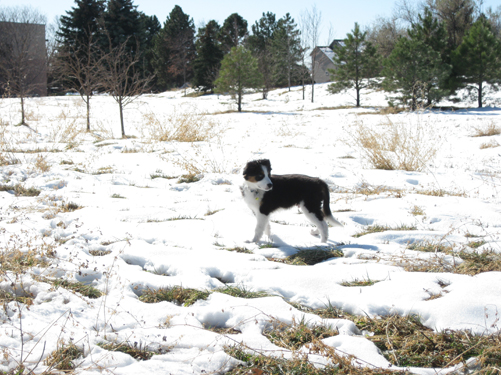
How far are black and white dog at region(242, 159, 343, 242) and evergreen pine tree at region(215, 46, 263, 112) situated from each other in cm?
2748

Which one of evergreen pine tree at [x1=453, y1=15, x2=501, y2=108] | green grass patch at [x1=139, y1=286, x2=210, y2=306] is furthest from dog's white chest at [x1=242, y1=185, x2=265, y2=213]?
evergreen pine tree at [x1=453, y1=15, x2=501, y2=108]

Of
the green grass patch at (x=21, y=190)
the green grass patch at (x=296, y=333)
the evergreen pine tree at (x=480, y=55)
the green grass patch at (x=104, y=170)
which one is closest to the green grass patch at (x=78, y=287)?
the green grass patch at (x=296, y=333)

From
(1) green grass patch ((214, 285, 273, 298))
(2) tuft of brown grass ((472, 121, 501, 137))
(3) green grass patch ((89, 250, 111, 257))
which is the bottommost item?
(1) green grass patch ((214, 285, 273, 298))

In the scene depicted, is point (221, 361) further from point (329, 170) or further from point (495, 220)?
point (329, 170)

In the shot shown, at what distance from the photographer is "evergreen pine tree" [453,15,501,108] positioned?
24.2m

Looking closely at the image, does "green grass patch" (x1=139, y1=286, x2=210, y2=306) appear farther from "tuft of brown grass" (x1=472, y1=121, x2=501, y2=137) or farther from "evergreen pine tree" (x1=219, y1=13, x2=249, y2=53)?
"evergreen pine tree" (x1=219, y1=13, x2=249, y2=53)

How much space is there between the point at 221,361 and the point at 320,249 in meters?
2.15

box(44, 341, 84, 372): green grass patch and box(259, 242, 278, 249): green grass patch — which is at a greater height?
box(259, 242, 278, 249): green grass patch

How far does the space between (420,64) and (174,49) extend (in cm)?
3747

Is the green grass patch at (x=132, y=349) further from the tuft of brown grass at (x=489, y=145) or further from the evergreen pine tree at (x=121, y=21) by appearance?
the evergreen pine tree at (x=121, y=21)

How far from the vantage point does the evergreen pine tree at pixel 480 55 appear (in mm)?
24156

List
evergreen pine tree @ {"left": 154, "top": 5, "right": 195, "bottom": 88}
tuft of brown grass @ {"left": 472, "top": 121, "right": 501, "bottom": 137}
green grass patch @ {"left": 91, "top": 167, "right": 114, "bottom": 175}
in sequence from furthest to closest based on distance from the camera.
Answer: evergreen pine tree @ {"left": 154, "top": 5, "right": 195, "bottom": 88} < tuft of brown grass @ {"left": 472, "top": 121, "right": 501, "bottom": 137} < green grass patch @ {"left": 91, "top": 167, "right": 114, "bottom": 175}

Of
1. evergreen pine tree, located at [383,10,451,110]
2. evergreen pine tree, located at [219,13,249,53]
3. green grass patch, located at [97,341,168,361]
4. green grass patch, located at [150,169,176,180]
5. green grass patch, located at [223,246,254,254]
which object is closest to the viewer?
green grass patch, located at [97,341,168,361]

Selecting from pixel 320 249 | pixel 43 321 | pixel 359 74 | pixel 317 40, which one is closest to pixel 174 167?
pixel 320 249
